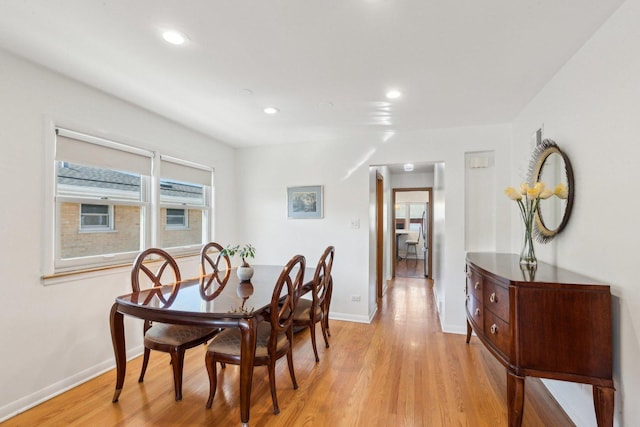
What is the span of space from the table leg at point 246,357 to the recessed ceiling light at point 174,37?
1.68 m

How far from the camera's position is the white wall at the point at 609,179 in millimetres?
1402

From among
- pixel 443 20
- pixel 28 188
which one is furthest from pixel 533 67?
pixel 28 188

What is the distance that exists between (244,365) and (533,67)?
2.71 metres

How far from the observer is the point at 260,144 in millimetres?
4211

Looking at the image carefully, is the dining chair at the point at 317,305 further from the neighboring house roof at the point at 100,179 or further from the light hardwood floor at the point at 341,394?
the neighboring house roof at the point at 100,179

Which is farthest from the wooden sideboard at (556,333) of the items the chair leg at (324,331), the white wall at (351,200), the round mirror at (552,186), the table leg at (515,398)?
the white wall at (351,200)

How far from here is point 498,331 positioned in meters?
1.78

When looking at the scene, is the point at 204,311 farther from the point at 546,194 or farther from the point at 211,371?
the point at 546,194

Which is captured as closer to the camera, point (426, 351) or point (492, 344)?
point (492, 344)

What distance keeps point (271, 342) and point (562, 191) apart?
7.07 feet

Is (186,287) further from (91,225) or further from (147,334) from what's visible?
(91,225)

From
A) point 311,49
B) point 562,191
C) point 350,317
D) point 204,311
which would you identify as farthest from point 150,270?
point 562,191

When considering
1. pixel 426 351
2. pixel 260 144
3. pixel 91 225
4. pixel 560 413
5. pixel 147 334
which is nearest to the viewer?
pixel 560 413

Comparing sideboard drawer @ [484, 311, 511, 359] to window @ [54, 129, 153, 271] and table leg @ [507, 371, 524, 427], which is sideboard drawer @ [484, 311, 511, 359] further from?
window @ [54, 129, 153, 271]
